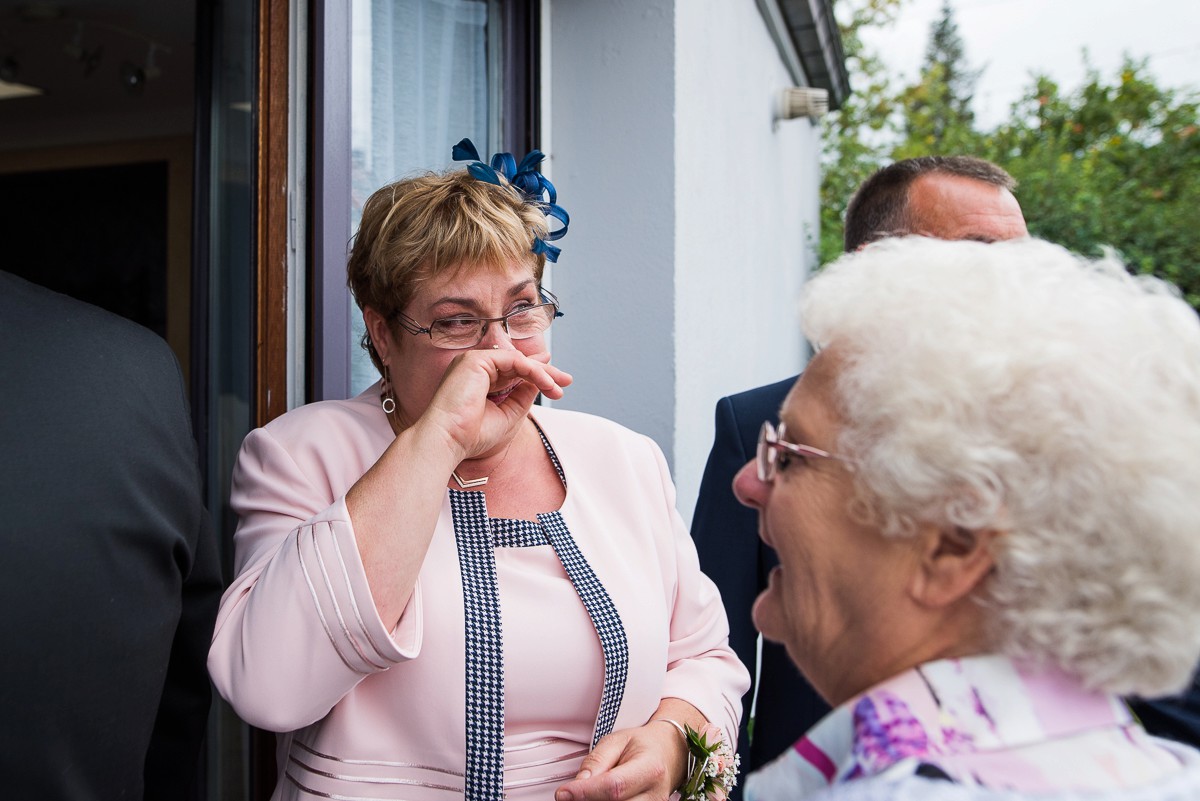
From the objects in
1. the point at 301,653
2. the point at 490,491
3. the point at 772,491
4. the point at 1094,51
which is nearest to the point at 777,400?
the point at 490,491

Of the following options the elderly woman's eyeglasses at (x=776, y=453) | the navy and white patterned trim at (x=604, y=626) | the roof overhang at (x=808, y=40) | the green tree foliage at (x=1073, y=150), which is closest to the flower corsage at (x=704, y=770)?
the navy and white patterned trim at (x=604, y=626)

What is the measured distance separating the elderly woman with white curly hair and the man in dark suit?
3.48ft

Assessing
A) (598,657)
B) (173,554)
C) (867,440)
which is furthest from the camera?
(598,657)

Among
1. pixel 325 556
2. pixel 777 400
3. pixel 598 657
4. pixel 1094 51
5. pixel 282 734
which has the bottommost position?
pixel 282 734

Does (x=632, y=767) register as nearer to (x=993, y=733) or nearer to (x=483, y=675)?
(x=483, y=675)

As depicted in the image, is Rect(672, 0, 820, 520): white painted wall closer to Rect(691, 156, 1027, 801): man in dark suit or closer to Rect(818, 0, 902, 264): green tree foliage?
Rect(691, 156, 1027, 801): man in dark suit

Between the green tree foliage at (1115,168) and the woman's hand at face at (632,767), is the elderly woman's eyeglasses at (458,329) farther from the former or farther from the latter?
the green tree foliage at (1115,168)

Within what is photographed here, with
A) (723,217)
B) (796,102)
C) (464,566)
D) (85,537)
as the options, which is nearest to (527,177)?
(464,566)

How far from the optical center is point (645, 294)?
3.18 meters

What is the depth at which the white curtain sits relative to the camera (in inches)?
97.7

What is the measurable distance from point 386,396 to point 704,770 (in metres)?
0.96

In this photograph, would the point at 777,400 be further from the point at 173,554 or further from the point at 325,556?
the point at 173,554

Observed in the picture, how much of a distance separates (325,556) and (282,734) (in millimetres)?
514

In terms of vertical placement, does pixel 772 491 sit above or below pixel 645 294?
below
